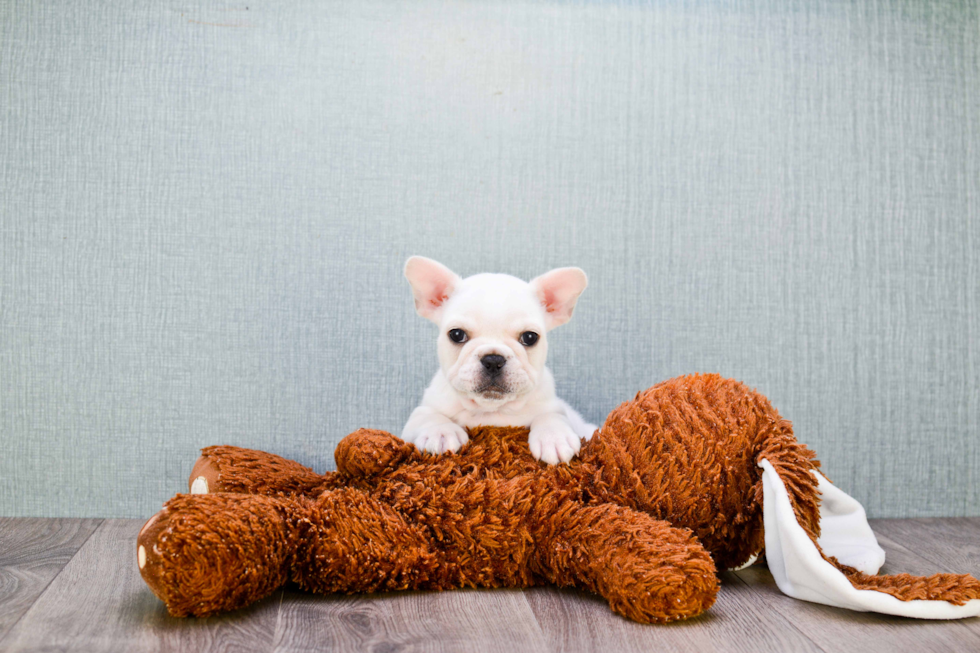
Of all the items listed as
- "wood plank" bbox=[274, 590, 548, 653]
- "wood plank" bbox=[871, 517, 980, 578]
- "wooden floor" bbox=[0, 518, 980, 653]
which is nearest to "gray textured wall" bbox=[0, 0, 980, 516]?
"wood plank" bbox=[871, 517, 980, 578]

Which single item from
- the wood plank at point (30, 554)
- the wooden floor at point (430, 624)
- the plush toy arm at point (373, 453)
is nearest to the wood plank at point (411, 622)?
the wooden floor at point (430, 624)

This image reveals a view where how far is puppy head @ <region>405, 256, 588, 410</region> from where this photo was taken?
1374mm

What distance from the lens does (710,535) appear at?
131 centimetres

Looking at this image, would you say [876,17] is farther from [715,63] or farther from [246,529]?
[246,529]

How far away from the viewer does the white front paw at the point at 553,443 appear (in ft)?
4.40

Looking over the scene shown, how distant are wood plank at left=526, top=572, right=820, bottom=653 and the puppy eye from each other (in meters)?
0.47

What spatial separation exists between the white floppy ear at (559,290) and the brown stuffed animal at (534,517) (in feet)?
0.92

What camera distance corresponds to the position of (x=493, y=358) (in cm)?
136

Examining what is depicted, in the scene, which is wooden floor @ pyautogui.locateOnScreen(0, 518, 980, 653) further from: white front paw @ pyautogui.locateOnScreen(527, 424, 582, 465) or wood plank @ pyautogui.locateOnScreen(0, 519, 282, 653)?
Result: white front paw @ pyautogui.locateOnScreen(527, 424, 582, 465)

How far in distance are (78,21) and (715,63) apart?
5.45 feet

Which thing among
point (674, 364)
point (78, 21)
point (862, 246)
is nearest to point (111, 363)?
point (78, 21)

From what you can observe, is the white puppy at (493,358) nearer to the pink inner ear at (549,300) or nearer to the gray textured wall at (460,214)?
the pink inner ear at (549,300)

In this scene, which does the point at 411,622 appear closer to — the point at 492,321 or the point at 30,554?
the point at 492,321

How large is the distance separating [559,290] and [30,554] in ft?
3.99
